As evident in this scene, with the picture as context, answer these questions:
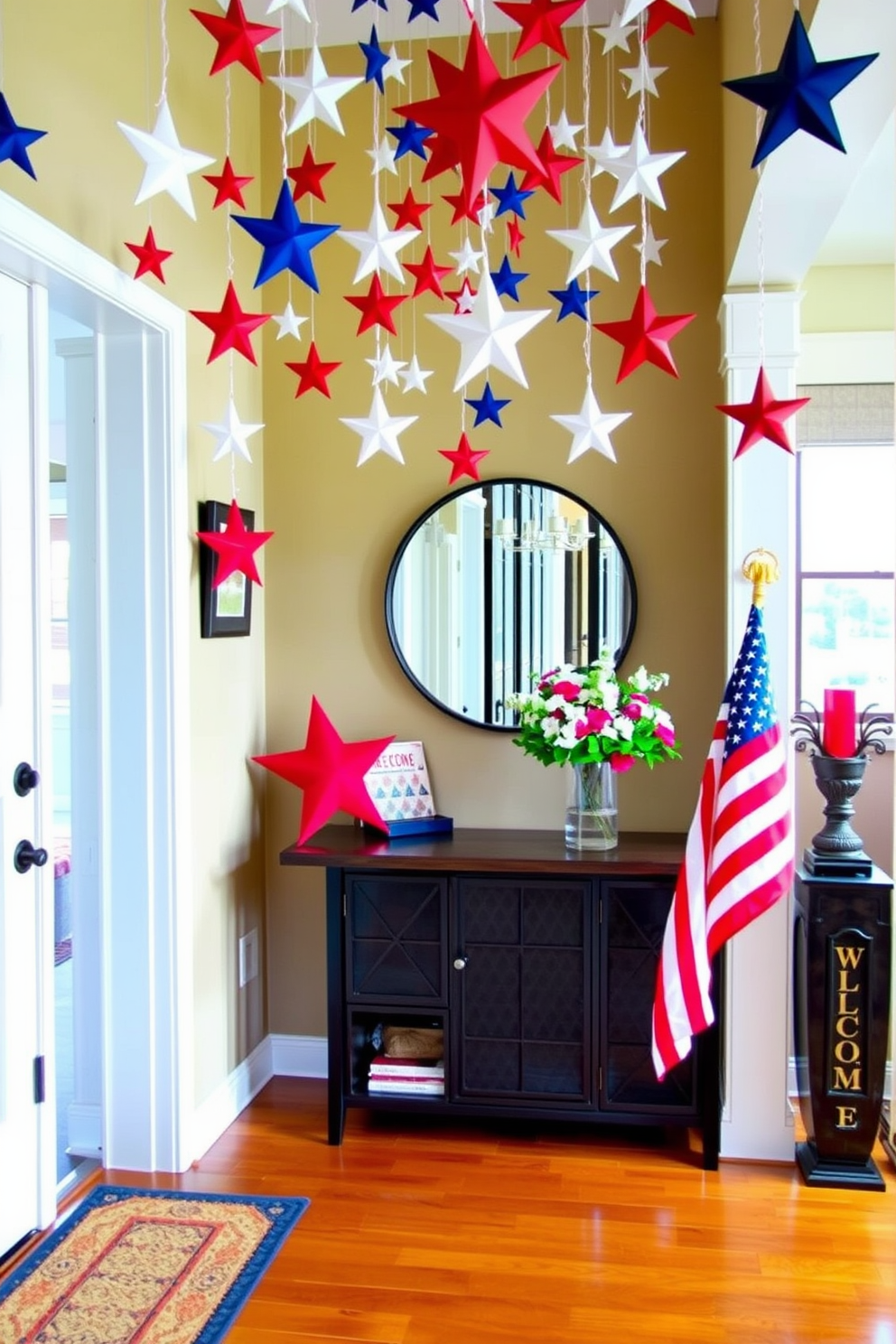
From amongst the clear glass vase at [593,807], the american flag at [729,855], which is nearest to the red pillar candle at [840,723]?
the american flag at [729,855]

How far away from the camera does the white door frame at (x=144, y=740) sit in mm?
2906

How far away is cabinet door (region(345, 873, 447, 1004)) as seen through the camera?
3.16 m

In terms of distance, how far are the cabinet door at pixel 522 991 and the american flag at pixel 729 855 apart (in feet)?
1.14

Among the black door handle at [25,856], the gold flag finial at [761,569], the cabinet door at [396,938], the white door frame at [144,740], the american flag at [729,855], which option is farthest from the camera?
the cabinet door at [396,938]

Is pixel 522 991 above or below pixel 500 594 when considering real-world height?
below

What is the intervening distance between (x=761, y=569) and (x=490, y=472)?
91 cm

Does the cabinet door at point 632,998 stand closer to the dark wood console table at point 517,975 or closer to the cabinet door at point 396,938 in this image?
the dark wood console table at point 517,975

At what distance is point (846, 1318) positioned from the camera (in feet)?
7.64

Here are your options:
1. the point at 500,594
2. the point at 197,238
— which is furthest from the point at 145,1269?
the point at 197,238

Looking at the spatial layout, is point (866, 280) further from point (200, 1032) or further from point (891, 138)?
point (200, 1032)

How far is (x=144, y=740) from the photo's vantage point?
292 cm

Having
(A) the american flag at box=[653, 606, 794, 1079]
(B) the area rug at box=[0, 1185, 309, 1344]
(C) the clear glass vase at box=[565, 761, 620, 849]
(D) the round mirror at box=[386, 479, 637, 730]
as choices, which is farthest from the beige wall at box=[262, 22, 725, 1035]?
(B) the area rug at box=[0, 1185, 309, 1344]

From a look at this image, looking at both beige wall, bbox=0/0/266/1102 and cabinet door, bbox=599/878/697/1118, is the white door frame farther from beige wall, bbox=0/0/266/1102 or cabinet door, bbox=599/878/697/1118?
cabinet door, bbox=599/878/697/1118

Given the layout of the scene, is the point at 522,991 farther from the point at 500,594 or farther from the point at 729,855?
the point at 500,594
